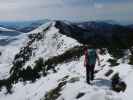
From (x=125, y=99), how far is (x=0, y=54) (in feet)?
408

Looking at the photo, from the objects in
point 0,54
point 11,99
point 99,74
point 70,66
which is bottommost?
point 0,54

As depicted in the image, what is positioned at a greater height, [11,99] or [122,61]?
[122,61]

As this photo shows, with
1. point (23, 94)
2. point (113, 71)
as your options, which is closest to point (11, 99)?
point (23, 94)

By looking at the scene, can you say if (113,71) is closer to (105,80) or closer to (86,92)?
(105,80)

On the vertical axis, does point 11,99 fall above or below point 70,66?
below

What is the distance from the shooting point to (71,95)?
1802 centimetres

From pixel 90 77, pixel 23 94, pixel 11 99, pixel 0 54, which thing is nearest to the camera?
pixel 90 77

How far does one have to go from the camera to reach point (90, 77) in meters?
20.1

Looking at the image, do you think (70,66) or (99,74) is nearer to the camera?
(99,74)

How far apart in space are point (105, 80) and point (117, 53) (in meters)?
9.60

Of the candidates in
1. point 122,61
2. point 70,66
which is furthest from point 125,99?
point 70,66

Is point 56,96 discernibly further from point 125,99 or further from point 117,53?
point 117,53

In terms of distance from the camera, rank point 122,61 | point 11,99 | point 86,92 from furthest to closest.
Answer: point 11,99
point 122,61
point 86,92

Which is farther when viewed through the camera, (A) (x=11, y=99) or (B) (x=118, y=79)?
(A) (x=11, y=99)
